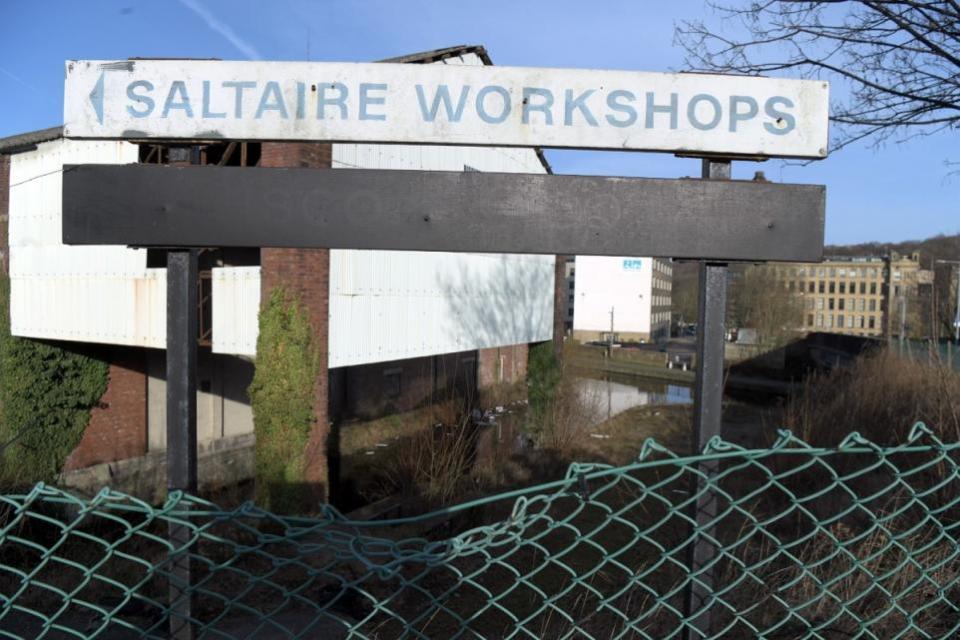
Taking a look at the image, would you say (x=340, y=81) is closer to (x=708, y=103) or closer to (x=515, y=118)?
(x=515, y=118)

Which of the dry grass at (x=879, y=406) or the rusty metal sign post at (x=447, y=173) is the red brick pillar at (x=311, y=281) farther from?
the rusty metal sign post at (x=447, y=173)

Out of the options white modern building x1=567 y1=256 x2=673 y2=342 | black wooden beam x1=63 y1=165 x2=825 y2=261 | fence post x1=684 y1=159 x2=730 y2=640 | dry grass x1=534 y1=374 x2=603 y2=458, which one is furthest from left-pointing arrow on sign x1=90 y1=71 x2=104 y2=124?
white modern building x1=567 y1=256 x2=673 y2=342

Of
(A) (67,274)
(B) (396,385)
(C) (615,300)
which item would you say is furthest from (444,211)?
(C) (615,300)

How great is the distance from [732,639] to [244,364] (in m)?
14.7

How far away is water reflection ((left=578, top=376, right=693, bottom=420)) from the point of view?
2464 centimetres

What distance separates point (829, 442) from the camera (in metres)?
9.58

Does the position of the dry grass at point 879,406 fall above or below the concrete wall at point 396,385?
above

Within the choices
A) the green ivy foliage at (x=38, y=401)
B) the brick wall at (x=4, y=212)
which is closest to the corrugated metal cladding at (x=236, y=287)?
the brick wall at (x=4, y=212)

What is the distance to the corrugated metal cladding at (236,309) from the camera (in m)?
10.4

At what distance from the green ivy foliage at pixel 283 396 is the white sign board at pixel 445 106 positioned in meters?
7.87

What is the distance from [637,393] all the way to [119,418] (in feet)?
75.3

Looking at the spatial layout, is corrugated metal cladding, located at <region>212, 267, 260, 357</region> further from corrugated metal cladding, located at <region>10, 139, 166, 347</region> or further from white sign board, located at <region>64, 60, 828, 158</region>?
white sign board, located at <region>64, 60, 828, 158</region>

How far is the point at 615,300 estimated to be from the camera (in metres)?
73.2

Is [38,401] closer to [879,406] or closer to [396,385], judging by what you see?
[396,385]
